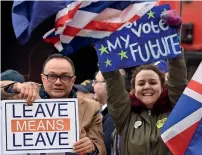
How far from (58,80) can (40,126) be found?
1.13ft

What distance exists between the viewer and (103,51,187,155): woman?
160 inches

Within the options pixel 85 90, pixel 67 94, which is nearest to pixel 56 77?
pixel 67 94

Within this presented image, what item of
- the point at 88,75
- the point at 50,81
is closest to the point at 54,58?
the point at 50,81

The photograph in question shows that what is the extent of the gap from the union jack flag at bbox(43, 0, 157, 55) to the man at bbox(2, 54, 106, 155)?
0.40 metres

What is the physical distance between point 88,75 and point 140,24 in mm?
6415

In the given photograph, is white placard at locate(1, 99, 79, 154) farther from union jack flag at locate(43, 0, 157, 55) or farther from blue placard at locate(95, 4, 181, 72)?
union jack flag at locate(43, 0, 157, 55)

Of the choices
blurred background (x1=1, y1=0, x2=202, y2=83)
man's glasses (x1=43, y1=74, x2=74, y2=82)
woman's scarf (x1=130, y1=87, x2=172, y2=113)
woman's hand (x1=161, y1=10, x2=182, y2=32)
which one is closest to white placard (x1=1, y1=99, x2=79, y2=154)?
man's glasses (x1=43, y1=74, x2=74, y2=82)

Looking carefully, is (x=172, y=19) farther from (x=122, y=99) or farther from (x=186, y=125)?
(x=186, y=125)

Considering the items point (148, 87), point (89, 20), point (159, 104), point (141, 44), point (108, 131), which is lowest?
point (108, 131)

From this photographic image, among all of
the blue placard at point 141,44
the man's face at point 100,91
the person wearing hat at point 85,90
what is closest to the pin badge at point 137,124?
the blue placard at point 141,44

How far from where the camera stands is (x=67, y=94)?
403cm

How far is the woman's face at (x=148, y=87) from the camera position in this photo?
4.22 meters

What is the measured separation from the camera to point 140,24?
4.29 metres

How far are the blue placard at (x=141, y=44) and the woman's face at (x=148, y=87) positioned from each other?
0.11 metres
